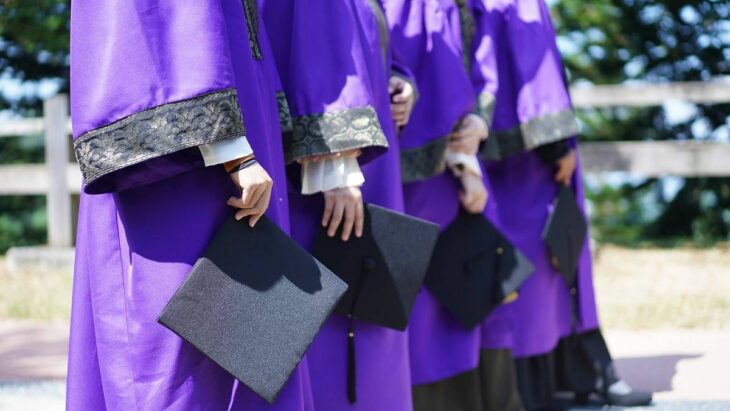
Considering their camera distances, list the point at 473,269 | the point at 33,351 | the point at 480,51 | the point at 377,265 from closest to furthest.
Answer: the point at 377,265 → the point at 473,269 → the point at 480,51 → the point at 33,351

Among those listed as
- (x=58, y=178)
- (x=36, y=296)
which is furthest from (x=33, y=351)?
(x=58, y=178)

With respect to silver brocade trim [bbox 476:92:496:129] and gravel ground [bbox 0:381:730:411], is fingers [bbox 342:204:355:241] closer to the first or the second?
silver brocade trim [bbox 476:92:496:129]

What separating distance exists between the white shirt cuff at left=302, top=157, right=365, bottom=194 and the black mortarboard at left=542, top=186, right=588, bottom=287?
1.41m

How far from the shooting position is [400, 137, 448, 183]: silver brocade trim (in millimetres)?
3131

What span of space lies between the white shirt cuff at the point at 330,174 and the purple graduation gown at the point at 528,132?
1.27 m

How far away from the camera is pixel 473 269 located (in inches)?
128

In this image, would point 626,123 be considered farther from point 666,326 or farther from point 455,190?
point 455,190

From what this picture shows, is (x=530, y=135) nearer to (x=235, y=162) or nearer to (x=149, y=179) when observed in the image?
(x=235, y=162)

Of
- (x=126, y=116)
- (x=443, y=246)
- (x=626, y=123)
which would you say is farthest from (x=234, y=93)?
(x=626, y=123)

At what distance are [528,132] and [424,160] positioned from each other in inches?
25.3

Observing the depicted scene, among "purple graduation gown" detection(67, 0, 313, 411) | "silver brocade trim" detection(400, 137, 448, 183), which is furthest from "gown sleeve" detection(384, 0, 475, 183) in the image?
"purple graduation gown" detection(67, 0, 313, 411)

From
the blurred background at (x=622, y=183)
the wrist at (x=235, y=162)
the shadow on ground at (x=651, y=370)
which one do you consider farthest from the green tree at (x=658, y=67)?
the wrist at (x=235, y=162)

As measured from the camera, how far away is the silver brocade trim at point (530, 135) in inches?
141

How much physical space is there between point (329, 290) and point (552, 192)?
1901 mm
